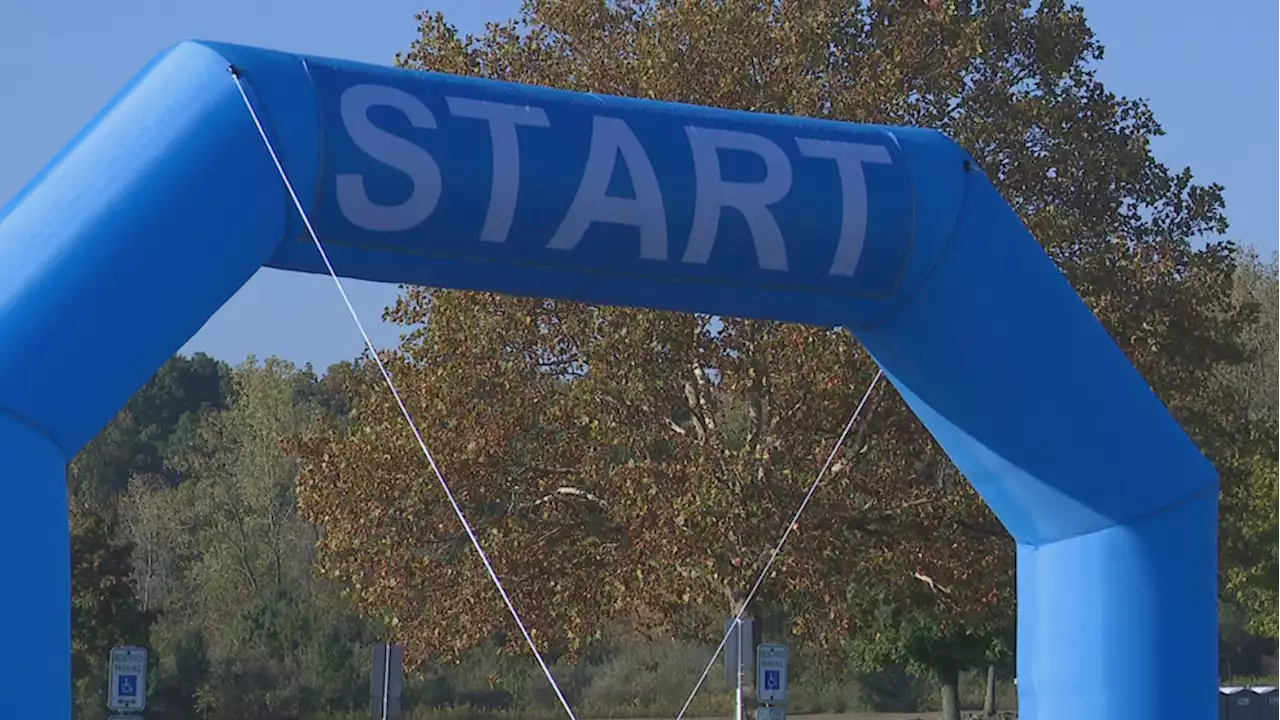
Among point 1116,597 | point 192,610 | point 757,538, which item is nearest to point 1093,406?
point 1116,597

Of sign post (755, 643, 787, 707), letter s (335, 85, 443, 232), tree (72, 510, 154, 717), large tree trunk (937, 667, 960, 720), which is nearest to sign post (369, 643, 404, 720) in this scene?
sign post (755, 643, 787, 707)

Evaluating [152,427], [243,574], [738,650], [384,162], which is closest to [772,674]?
[738,650]

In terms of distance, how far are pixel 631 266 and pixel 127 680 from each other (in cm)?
787

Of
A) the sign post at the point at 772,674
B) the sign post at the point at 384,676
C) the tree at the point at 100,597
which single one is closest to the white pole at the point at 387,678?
the sign post at the point at 384,676

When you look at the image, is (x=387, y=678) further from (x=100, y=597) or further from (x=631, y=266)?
(x=100, y=597)

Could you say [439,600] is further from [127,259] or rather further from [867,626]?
[127,259]

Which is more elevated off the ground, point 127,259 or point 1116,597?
point 127,259

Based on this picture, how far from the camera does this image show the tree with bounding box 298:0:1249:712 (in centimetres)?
1892

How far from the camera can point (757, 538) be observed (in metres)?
18.6

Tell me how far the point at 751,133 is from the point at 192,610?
4345cm

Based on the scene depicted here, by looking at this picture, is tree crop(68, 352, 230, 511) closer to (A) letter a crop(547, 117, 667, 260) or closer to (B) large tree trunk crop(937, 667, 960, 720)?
(B) large tree trunk crop(937, 667, 960, 720)

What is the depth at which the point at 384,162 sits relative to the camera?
281 inches

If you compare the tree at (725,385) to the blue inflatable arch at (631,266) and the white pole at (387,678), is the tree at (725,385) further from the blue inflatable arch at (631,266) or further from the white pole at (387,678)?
the blue inflatable arch at (631,266)

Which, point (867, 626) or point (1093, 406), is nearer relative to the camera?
point (1093, 406)
